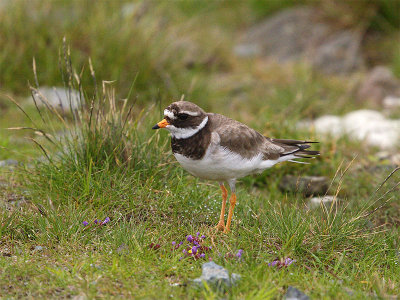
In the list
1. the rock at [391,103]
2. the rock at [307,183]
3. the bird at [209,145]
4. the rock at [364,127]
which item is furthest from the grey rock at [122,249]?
the rock at [391,103]

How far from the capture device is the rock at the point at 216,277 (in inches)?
144

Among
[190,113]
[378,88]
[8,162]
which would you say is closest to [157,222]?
[190,113]

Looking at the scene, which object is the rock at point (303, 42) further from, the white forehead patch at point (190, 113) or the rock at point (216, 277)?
the rock at point (216, 277)

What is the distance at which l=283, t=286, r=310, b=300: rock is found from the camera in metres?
3.59

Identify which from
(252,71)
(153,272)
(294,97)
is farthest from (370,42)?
(153,272)

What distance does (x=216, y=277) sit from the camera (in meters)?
3.66

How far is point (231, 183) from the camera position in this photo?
16.0 feet

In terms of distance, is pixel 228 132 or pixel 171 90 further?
pixel 171 90

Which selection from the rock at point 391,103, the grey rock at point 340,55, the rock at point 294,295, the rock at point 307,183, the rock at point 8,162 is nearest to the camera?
the rock at point 294,295

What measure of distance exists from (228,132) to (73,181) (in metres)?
1.53

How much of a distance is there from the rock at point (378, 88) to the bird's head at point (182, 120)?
5915 mm

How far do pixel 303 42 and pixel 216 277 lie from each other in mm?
9352

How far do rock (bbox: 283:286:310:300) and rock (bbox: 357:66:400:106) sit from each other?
22.0 ft

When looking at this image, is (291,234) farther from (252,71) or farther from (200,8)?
(200,8)
